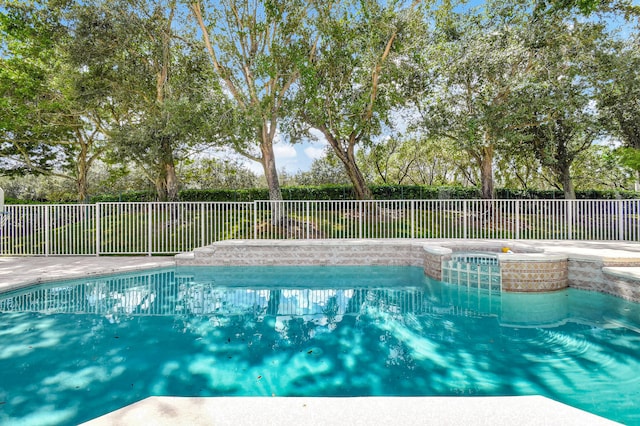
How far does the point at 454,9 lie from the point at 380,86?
468cm

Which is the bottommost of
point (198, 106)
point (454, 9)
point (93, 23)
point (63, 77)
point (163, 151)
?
point (163, 151)

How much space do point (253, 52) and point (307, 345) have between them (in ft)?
35.6

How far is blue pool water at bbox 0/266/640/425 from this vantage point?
2.97 m

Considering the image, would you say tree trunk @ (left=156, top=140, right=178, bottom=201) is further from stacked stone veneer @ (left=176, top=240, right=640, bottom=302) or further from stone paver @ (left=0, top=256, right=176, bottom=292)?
stacked stone veneer @ (left=176, top=240, right=640, bottom=302)

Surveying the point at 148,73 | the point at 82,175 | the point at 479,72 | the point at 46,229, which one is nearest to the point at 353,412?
the point at 46,229

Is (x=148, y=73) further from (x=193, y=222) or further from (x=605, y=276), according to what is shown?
(x=605, y=276)

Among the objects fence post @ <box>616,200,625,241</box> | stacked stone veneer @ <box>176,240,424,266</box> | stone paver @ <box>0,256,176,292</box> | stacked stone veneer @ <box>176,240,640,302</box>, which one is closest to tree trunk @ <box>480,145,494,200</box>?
fence post @ <box>616,200,625,241</box>

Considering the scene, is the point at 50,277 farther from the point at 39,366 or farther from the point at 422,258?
the point at 422,258

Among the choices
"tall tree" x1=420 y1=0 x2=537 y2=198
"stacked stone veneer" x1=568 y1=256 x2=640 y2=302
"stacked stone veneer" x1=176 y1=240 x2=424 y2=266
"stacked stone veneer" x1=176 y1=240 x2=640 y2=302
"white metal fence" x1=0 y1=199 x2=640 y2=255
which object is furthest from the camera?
"tall tree" x1=420 y1=0 x2=537 y2=198

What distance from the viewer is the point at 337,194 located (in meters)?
16.2

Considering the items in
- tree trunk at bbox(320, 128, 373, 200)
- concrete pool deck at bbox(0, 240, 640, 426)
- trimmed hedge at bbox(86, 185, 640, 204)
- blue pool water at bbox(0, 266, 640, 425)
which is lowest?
blue pool water at bbox(0, 266, 640, 425)

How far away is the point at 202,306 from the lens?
565 centimetres

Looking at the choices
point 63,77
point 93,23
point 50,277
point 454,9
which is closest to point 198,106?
point 93,23

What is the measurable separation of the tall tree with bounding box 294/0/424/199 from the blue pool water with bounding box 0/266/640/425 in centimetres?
783
